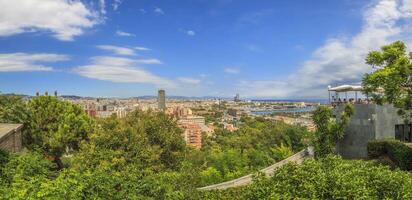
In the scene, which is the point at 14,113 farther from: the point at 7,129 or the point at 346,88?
the point at 346,88

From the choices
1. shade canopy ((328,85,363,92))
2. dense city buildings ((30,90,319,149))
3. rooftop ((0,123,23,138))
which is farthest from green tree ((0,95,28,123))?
shade canopy ((328,85,363,92))

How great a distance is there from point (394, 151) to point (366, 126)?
336 centimetres

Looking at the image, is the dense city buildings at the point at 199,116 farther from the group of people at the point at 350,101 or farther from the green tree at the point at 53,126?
the group of people at the point at 350,101

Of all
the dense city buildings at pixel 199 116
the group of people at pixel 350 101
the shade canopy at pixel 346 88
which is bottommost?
the dense city buildings at pixel 199 116

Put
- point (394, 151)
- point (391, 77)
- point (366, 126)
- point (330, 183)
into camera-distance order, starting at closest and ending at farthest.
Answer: point (330, 183) < point (391, 77) < point (394, 151) < point (366, 126)

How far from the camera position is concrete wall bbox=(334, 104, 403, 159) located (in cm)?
2134

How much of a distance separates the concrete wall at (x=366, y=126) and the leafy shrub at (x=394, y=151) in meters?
1.09

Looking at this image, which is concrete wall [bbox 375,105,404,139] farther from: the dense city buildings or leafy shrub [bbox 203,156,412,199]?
leafy shrub [bbox 203,156,412,199]

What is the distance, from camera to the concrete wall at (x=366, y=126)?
70.0 feet

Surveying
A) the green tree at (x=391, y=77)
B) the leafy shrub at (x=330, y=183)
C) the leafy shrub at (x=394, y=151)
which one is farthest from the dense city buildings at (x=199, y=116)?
the leafy shrub at (x=330, y=183)

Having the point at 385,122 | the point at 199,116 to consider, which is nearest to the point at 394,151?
the point at 385,122

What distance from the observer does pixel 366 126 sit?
21.8 m

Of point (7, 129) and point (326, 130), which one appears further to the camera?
point (326, 130)

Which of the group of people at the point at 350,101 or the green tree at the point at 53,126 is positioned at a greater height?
the group of people at the point at 350,101
